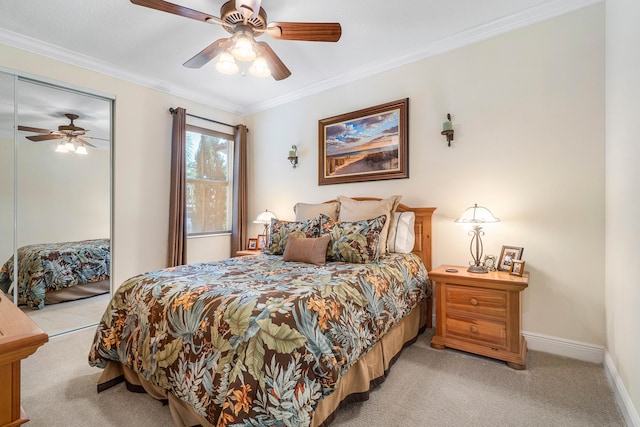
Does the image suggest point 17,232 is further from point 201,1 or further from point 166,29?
point 201,1

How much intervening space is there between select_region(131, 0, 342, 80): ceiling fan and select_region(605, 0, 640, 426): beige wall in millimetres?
1697

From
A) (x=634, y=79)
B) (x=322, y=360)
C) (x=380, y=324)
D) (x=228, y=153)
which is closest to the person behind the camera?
(x=322, y=360)

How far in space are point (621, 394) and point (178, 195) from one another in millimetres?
4167

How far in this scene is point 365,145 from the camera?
3.37 meters

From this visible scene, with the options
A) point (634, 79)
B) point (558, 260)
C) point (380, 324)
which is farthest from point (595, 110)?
point (380, 324)

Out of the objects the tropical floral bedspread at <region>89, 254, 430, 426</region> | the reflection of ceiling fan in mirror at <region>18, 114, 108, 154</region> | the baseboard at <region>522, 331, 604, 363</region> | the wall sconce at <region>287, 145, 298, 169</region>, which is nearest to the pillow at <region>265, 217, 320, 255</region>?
the tropical floral bedspread at <region>89, 254, 430, 426</region>

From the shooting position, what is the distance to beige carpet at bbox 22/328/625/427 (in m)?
1.60

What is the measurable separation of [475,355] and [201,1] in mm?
3485

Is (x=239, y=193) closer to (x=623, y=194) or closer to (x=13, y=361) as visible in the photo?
(x=13, y=361)

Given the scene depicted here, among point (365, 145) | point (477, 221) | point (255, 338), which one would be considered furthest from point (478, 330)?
point (365, 145)

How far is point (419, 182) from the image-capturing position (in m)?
3.03

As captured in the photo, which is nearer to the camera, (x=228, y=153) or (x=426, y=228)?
(x=426, y=228)

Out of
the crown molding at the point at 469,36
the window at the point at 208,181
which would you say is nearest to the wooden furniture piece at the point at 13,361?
the window at the point at 208,181

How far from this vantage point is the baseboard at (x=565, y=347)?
219cm
